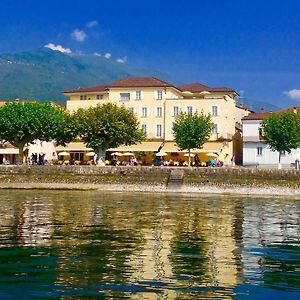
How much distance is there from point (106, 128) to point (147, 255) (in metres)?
64.8

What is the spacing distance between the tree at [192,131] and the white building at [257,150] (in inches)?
451

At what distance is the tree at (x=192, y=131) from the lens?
92188 mm

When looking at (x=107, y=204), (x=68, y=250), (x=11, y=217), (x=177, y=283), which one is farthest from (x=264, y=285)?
(x=107, y=204)

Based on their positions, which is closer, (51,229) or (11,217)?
(51,229)

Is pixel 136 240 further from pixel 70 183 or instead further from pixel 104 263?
pixel 70 183

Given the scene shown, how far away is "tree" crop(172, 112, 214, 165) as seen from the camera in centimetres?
9219

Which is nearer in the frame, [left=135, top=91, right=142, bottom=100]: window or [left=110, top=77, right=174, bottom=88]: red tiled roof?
[left=110, top=77, right=174, bottom=88]: red tiled roof

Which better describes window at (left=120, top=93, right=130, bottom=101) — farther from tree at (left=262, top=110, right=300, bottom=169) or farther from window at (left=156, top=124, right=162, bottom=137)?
tree at (left=262, top=110, right=300, bottom=169)

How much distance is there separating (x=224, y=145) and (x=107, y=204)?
2107 inches

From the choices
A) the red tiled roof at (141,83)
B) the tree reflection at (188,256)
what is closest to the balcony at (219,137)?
the red tiled roof at (141,83)

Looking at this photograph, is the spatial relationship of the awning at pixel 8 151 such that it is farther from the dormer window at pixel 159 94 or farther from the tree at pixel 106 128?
the dormer window at pixel 159 94

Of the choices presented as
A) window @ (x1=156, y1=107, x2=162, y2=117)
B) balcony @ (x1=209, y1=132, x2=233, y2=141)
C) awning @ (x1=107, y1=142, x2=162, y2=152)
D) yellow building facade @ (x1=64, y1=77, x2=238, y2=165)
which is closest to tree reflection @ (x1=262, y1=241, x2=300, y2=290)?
yellow building facade @ (x1=64, y1=77, x2=238, y2=165)

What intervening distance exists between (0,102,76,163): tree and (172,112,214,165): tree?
50.5ft

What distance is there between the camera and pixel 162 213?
41.0 m
